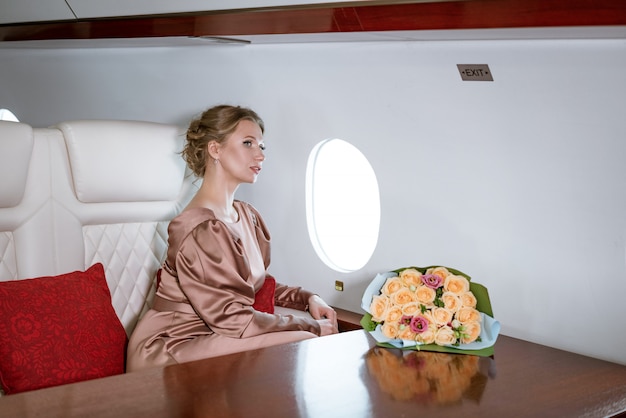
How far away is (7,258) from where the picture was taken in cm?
288

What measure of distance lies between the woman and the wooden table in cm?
33

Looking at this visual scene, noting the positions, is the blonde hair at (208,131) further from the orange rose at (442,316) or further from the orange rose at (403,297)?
the orange rose at (442,316)

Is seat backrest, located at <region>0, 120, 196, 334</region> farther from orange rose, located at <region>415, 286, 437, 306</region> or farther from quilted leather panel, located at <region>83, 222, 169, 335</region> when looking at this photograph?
orange rose, located at <region>415, 286, 437, 306</region>

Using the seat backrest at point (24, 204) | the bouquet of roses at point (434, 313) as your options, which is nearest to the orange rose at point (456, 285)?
the bouquet of roses at point (434, 313)

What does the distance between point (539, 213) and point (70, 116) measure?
3.08 m

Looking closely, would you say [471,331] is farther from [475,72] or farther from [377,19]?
[377,19]

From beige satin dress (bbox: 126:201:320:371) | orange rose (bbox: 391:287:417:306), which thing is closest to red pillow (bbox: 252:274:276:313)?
beige satin dress (bbox: 126:201:320:371)

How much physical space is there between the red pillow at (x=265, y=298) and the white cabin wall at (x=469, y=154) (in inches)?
20.4

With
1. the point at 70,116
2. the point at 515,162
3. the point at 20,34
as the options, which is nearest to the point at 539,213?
the point at 515,162

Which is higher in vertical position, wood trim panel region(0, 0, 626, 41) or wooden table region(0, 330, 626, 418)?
wood trim panel region(0, 0, 626, 41)

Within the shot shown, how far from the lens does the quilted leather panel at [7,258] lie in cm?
285

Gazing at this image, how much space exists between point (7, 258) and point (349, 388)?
140 cm

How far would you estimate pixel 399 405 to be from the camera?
2.07 metres

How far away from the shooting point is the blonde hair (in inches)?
124
